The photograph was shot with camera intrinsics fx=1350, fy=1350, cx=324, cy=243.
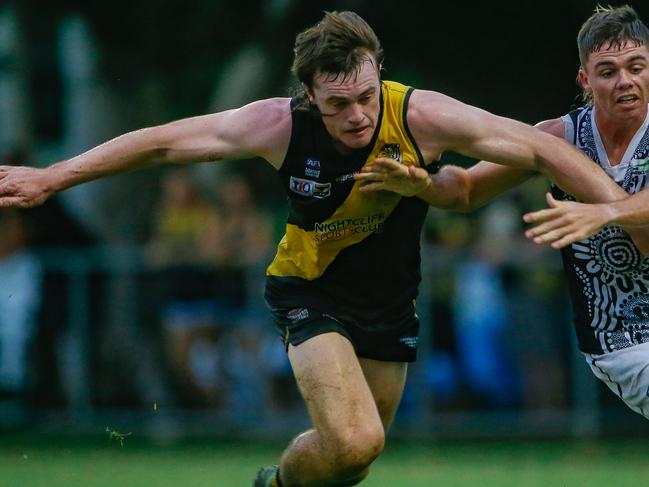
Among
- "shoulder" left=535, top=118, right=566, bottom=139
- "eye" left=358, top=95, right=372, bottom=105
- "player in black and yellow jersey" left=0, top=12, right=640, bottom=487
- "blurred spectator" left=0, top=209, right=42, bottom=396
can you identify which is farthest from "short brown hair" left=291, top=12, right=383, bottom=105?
"blurred spectator" left=0, top=209, right=42, bottom=396

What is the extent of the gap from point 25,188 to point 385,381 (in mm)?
1912

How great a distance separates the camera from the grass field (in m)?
8.62

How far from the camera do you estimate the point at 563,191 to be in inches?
237

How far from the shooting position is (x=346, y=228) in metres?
6.12

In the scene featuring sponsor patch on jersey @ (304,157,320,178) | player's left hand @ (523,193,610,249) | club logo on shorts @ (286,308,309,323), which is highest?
sponsor patch on jersey @ (304,157,320,178)

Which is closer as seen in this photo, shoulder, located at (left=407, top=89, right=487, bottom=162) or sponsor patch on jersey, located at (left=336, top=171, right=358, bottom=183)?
shoulder, located at (left=407, top=89, right=487, bottom=162)

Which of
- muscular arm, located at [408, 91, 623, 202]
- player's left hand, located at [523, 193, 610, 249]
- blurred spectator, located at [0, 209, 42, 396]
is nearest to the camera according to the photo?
player's left hand, located at [523, 193, 610, 249]

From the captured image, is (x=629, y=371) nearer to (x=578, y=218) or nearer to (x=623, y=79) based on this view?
(x=578, y=218)

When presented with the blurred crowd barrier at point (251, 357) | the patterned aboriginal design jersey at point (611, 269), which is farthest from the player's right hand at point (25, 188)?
the blurred crowd barrier at point (251, 357)

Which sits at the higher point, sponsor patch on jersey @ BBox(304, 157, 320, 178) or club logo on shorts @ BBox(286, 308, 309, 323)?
sponsor patch on jersey @ BBox(304, 157, 320, 178)

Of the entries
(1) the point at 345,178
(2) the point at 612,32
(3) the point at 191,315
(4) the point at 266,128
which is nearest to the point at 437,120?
(1) the point at 345,178

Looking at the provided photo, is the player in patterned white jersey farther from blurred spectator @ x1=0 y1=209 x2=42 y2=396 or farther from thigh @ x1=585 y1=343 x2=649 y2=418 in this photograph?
blurred spectator @ x1=0 y1=209 x2=42 y2=396

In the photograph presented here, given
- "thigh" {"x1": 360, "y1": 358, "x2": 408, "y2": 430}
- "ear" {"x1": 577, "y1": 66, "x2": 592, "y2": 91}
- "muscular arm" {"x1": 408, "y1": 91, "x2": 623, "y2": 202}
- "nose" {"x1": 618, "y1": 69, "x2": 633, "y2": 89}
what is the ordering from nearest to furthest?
"muscular arm" {"x1": 408, "y1": 91, "x2": 623, "y2": 202}
"nose" {"x1": 618, "y1": 69, "x2": 633, "y2": 89}
"ear" {"x1": 577, "y1": 66, "x2": 592, "y2": 91}
"thigh" {"x1": 360, "y1": 358, "x2": 408, "y2": 430}

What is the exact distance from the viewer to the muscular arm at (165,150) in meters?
5.86
